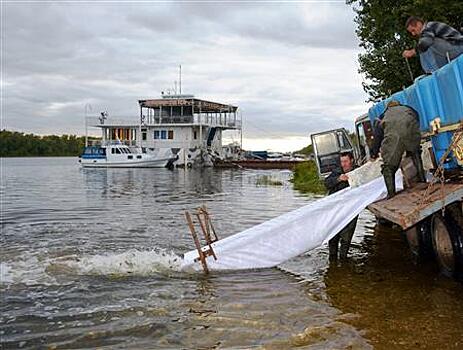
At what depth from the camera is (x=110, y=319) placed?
7719 mm

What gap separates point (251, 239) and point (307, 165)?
31337mm

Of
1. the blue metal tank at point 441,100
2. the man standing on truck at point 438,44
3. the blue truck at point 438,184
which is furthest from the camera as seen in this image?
the man standing on truck at point 438,44

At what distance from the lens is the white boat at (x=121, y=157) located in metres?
70.1

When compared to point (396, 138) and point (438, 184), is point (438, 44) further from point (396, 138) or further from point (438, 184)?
point (438, 184)

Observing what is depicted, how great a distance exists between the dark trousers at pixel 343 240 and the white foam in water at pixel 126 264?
9.97 feet

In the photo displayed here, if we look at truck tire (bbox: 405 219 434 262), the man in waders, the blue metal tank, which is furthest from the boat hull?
the man in waders

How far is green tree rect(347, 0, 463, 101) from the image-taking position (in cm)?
1534

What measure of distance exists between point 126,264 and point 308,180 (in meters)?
25.5

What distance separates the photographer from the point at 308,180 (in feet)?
117

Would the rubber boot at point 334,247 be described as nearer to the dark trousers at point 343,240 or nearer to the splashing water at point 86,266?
the dark trousers at point 343,240

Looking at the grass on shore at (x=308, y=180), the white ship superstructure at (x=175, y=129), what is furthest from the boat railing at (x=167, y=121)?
the grass on shore at (x=308, y=180)

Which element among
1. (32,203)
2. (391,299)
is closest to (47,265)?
(391,299)

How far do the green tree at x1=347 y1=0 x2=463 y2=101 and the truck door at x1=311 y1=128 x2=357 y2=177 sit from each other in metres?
2.76

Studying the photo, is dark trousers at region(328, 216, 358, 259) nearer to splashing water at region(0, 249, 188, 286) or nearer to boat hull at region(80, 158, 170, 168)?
splashing water at region(0, 249, 188, 286)
